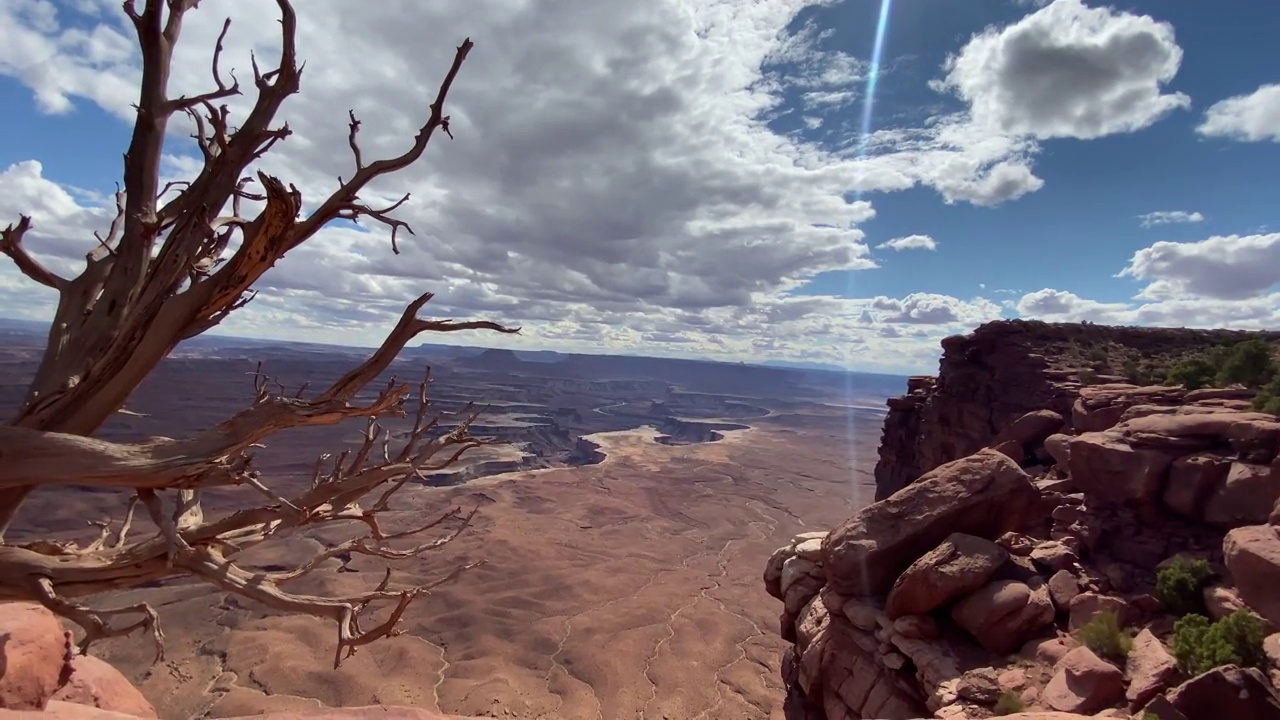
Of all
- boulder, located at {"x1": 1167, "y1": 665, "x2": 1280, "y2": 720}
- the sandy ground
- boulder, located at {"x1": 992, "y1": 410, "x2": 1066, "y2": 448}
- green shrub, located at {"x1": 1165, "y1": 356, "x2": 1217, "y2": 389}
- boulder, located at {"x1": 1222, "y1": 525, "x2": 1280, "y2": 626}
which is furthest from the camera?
the sandy ground

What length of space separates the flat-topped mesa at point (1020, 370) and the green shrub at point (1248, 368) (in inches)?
204

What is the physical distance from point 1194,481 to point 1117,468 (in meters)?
1.50

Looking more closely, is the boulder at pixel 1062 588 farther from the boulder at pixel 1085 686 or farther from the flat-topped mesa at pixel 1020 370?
the flat-topped mesa at pixel 1020 370

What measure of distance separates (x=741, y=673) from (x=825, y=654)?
27.5 metres

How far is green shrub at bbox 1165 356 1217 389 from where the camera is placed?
855 inches

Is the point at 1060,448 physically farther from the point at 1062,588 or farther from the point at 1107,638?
the point at 1107,638

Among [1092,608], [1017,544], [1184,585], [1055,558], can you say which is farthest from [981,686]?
[1017,544]

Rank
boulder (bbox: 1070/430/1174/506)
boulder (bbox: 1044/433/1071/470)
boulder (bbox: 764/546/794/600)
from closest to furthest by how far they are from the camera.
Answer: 1. boulder (bbox: 1070/430/1174/506)
2. boulder (bbox: 764/546/794/600)
3. boulder (bbox: 1044/433/1071/470)

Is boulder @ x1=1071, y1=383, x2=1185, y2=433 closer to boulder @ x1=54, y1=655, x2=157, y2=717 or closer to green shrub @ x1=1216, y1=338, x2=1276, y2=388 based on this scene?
green shrub @ x1=1216, y1=338, x2=1276, y2=388

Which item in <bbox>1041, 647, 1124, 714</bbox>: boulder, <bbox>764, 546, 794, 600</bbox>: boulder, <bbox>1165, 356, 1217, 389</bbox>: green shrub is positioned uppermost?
<bbox>1165, 356, 1217, 389</bbox>: green shrub

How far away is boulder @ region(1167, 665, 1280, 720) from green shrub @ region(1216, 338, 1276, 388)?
55.6ft

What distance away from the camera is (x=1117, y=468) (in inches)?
573

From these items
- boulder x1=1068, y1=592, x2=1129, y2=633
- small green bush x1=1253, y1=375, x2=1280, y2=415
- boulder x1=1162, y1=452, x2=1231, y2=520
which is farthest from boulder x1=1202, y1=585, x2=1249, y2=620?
small green bush x1=1253, y1=375, x2=1280, y2=415

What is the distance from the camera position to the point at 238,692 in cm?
3130
